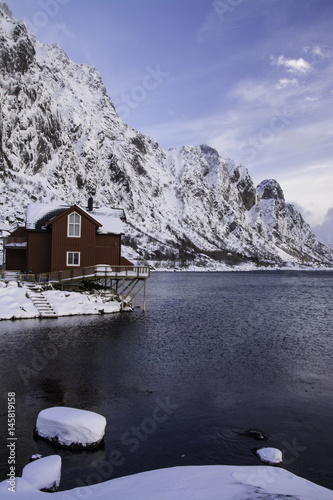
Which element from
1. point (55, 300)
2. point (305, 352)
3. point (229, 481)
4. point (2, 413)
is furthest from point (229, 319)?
point (229, 481)

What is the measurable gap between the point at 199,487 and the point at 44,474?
3906mm

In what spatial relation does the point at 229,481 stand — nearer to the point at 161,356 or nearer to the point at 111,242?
the point at 161,356

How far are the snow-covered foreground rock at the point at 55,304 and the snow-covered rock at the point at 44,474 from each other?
2604cm

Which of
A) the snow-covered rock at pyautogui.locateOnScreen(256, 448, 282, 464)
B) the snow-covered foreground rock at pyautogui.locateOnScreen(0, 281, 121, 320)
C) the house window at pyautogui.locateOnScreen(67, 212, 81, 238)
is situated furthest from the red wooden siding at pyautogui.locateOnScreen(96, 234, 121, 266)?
the snow-covered rock at pyautogui.locateOnScreen(256, 448, 282, 464)

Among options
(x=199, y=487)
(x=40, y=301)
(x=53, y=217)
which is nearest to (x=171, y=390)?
(x=199, y=487)

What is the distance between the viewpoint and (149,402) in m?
16.4

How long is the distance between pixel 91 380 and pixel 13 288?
22769 millimetres

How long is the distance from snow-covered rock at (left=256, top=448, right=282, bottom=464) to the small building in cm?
3620

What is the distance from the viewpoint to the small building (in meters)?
44.8

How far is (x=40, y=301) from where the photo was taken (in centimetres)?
3747

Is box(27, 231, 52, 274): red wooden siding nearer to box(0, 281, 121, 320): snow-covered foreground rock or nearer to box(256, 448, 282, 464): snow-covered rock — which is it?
box(0, 281, 121, 320): snow-covered foreground rock

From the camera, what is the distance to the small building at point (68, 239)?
44750 mm

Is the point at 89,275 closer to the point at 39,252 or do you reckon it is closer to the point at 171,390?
the point at 39,252

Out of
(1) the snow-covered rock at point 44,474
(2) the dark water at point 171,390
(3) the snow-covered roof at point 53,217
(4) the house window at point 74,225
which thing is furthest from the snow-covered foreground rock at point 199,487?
(3) the snow-covered roof at point 53,217
